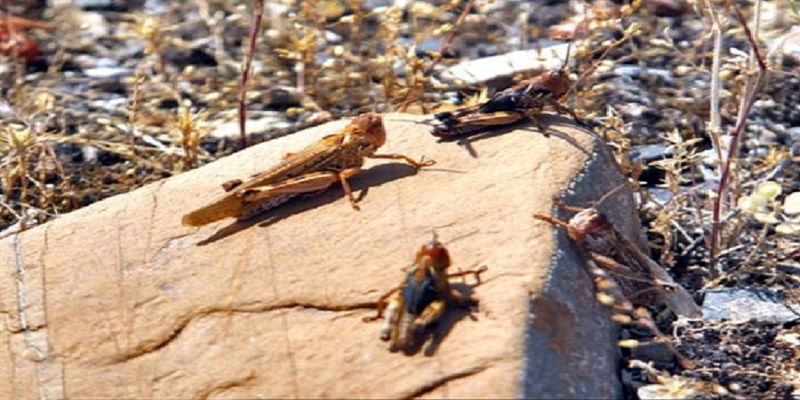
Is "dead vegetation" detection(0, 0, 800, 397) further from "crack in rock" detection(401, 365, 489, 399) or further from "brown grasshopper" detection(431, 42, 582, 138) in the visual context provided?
"crack in rock" detection(401, 365, 489, 399)

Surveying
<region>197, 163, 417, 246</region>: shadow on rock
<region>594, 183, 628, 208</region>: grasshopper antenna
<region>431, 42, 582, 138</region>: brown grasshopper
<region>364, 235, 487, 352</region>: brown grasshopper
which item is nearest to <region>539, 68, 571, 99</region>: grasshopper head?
<region>431, 42, 582, 138</region>: brown grasshopper

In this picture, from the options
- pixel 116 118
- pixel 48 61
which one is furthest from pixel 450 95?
pixel 48 61

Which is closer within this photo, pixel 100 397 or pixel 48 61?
pixel 100 397

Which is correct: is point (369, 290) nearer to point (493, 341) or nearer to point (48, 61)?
point (493, 341)

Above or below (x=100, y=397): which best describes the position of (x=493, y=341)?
above

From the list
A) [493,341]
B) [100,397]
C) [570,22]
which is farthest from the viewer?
[570,22]

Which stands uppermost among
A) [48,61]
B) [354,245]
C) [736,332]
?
[354,245]
